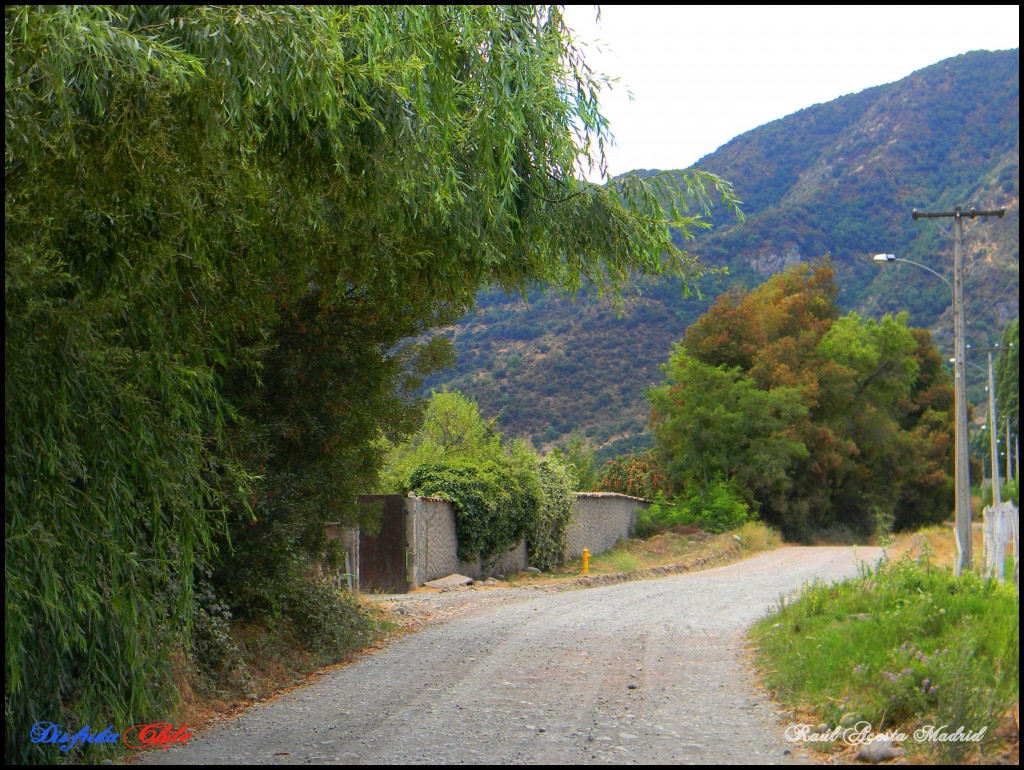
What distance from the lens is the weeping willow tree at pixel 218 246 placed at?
212 inches

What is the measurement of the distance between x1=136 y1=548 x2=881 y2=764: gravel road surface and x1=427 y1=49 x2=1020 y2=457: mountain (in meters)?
31.7

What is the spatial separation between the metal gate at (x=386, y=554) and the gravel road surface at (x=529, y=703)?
14.3 feet

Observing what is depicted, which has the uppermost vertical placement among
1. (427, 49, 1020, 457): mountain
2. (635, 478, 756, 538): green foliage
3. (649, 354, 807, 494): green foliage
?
(427, 49, 1020, 457): mountain

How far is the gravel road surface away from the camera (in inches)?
265

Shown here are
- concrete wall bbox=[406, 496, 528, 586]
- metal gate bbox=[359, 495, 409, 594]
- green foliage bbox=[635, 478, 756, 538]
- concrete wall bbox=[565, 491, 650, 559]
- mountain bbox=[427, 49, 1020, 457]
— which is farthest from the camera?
mountain bbox=[427, 49, 1020, 457]

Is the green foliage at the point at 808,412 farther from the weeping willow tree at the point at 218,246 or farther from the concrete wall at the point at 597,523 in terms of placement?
the weeping willow tree at the point at 218,246

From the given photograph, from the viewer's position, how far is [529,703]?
8.48 meters

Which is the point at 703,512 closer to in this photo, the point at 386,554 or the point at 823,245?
the point at 386,554

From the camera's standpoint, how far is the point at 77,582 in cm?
570

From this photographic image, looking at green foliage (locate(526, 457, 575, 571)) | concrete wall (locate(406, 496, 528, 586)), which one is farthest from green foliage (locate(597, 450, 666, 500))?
concrete wall (locate(406, 496, 528, 586))

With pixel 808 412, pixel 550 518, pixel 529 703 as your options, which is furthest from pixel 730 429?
pixel 529 703

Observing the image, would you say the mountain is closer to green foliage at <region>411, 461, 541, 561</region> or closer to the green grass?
green foliage at <region>411, 461, 541, 561</region>

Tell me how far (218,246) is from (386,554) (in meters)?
13.4

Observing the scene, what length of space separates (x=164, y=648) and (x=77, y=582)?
70.3 inches
